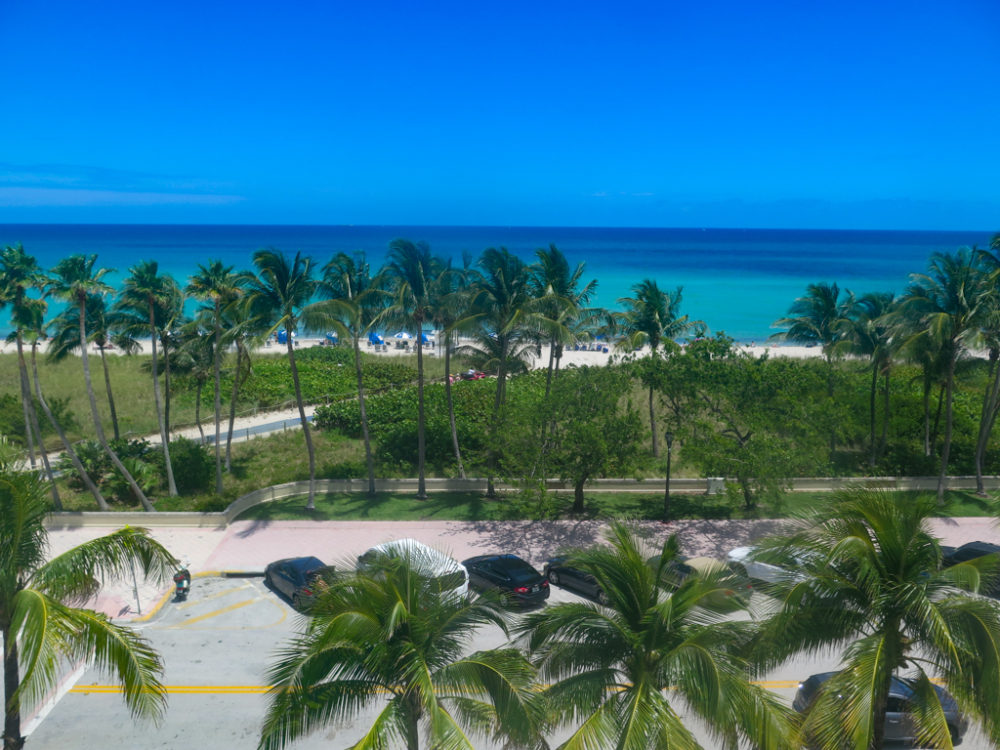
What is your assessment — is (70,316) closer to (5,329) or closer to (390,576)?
(390,576)

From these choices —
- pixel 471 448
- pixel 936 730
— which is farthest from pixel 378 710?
pixel 471 448

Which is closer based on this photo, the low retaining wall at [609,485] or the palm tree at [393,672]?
the palm tree at [393,672]

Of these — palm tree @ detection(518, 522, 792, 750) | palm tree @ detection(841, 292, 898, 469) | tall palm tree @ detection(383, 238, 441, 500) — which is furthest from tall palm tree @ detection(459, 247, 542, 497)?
palm tree @ detection(518, 522, 792, 750)

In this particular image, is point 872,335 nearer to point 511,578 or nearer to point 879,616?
point 511,578

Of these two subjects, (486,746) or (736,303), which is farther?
(736,303)

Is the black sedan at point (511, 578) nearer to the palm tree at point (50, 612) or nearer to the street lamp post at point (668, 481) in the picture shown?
the street lamp post at point (668, 481)

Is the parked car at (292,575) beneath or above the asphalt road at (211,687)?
above

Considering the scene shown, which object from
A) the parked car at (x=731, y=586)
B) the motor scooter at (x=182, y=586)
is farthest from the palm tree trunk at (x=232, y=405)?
the parked car at (x=731, y=586)
